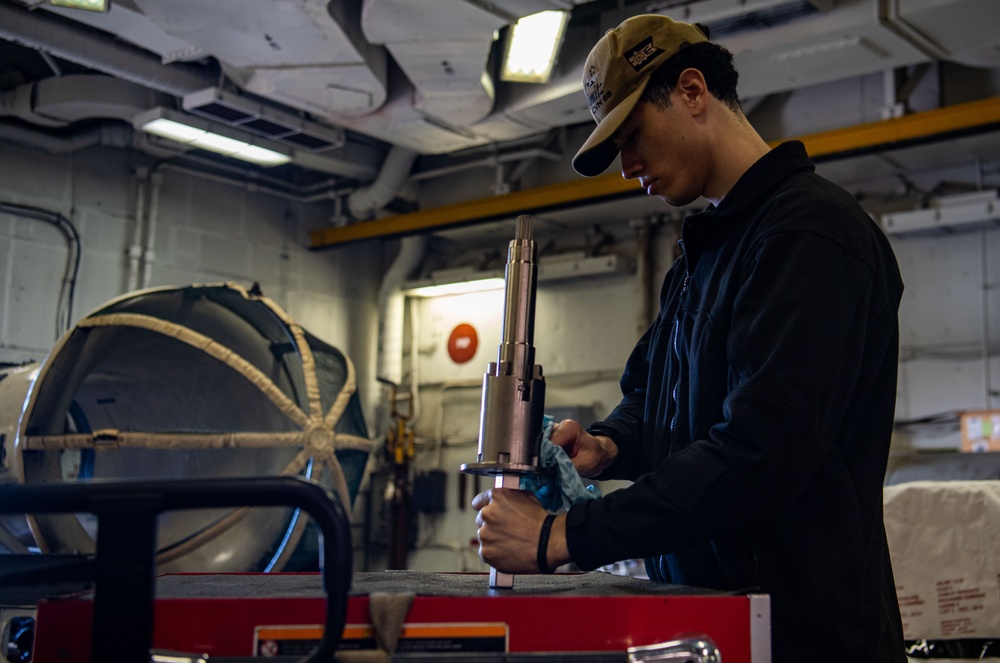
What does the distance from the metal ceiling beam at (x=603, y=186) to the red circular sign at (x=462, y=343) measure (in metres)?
1.16

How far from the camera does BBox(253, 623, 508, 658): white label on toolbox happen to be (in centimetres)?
105

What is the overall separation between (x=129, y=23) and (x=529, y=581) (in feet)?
17.0

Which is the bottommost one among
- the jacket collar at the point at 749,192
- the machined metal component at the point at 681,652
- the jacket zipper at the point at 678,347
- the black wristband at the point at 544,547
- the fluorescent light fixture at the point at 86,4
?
the machined metal component at the point at 681,652

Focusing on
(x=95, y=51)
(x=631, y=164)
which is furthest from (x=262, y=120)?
(x=631, y=164)

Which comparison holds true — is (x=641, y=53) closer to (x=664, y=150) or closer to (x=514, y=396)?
(x=664, y=150)

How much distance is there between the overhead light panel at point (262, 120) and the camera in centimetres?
671

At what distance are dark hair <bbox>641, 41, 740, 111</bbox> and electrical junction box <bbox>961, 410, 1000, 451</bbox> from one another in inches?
210

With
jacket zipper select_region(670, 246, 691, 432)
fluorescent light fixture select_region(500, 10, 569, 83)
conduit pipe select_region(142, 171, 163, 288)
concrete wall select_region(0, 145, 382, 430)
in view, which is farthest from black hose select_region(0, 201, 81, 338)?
jacket zipper select_region(670, 246, 691, 432)

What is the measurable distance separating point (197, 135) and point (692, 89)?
6352 mm

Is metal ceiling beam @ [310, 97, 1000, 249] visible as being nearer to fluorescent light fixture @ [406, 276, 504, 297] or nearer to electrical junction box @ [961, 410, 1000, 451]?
fluorescent light fixture @ [406, 276, 504, 297]

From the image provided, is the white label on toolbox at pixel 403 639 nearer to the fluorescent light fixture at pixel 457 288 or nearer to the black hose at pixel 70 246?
the black hose at pixel 70 246

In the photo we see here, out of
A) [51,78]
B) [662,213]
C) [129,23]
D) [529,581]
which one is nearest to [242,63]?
[129,23]

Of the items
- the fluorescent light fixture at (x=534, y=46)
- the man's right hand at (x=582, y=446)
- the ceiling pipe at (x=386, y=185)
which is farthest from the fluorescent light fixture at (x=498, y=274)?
the man's right hand at (x=582, y=446)

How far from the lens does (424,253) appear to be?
9672 mm
